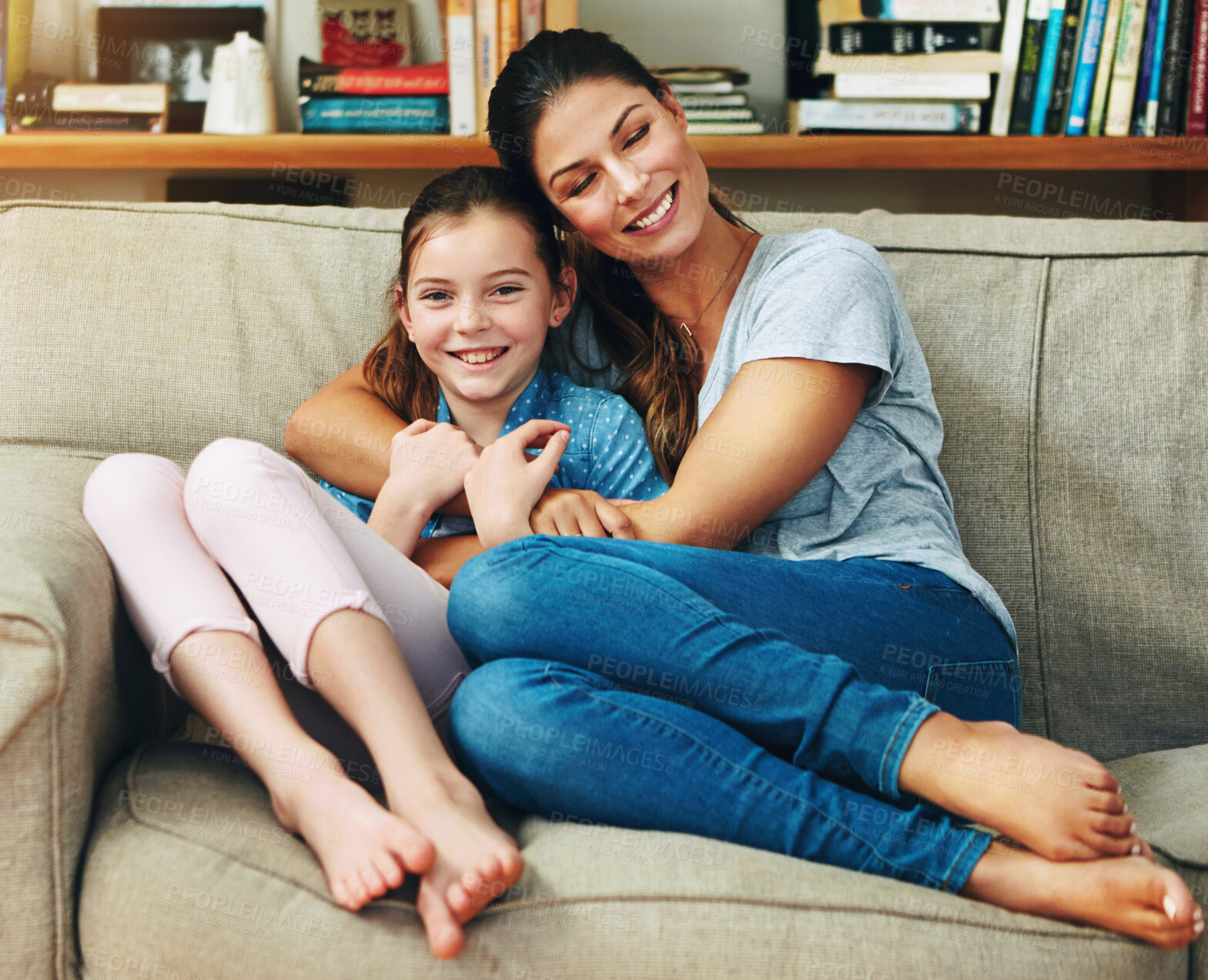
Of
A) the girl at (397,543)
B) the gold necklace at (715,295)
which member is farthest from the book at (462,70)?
the gold necklace at (715,295)

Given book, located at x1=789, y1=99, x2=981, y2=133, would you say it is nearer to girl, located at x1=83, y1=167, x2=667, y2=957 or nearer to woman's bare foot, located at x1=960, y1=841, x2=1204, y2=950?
girl, located at x1=83, y1=167, x2=667, y2=957

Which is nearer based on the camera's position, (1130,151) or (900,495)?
(900,495)

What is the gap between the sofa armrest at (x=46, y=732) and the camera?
0.70 metres

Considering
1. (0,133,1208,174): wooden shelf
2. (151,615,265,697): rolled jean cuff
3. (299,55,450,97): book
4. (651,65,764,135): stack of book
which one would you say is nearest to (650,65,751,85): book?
(651,65,764,135): stack of book

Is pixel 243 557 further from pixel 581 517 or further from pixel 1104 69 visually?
pixel 1104 69

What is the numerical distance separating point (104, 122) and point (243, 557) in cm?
120

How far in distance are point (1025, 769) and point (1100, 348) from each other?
0.64 meters

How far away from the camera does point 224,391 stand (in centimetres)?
126

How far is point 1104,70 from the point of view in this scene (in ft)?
5.44

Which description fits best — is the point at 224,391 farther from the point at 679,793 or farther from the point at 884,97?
the point at 884,97

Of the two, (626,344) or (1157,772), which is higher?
(626,344)

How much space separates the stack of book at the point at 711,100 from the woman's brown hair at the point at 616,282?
45cm

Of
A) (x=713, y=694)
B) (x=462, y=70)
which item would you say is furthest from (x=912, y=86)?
(x=713, y=694)

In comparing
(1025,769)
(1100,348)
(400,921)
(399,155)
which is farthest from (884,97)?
(400,921)
